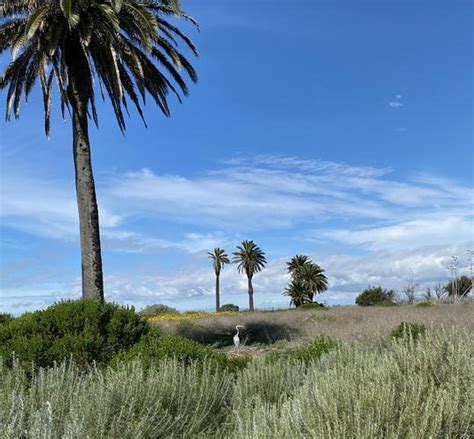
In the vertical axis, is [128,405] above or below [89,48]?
below

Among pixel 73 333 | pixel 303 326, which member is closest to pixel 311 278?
pixel 303 326

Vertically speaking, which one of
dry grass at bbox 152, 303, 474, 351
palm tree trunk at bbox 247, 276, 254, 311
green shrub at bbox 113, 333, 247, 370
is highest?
palm tree trunk at bbox 247, 276, 254, 311

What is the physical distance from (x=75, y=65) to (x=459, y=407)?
15.9 metres

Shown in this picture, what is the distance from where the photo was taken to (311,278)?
61.1 meters

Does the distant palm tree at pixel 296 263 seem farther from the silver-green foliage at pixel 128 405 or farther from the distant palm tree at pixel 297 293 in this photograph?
the silver-green foliage at pixel 128 405

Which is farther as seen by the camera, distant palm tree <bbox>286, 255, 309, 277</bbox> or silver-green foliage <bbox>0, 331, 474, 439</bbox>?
distant palm tree <bbox>286, 255, 309, 277</bbox>

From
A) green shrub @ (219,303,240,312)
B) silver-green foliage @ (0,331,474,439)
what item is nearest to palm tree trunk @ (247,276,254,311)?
green shrub @ (219,303,240,312)

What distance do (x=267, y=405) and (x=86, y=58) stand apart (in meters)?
→ 14.6

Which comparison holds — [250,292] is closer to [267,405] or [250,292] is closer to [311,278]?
[311,278]

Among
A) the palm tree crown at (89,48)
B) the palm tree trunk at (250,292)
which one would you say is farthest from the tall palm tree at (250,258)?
the palm tree crown at (89,48)

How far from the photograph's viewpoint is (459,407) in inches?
184

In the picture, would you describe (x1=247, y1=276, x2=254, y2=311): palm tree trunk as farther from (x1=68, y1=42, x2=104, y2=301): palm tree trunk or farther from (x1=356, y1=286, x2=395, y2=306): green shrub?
(x1=68, y1=42, x2=104, y2=301): palm tree trunk

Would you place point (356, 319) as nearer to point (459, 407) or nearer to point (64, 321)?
point (64, 321)

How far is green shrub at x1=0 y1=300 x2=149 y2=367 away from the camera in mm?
→ 9258
